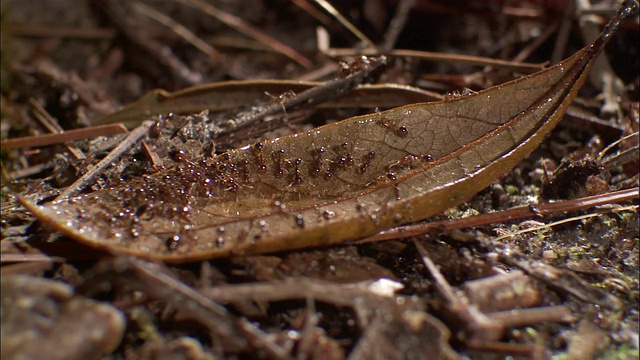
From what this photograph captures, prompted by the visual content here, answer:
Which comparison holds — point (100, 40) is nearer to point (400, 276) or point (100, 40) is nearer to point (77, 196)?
point (77, 196)

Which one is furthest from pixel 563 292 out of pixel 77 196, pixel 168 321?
pixel 77 196

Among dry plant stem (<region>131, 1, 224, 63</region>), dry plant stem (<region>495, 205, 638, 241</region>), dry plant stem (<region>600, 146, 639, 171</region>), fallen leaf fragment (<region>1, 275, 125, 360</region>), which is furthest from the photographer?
dry plant stem (<region>131, 1, 224, 63</region>)

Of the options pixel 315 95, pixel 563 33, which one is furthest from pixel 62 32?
pixel 563 33

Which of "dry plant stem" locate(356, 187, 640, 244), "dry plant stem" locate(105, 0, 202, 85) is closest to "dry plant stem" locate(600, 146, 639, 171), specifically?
"dry plant stem" locate(356, 187, 640, 244)

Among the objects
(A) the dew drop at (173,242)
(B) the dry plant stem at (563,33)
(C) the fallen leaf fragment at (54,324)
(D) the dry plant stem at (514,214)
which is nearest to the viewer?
(C) the fallen leaf fragment at (54,324)

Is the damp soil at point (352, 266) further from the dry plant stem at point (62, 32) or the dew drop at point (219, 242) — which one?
the dry plant stem at point (62, 32)

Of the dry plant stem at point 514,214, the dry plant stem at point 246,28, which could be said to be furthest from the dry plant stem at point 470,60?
the dry plant stem at point 514,214

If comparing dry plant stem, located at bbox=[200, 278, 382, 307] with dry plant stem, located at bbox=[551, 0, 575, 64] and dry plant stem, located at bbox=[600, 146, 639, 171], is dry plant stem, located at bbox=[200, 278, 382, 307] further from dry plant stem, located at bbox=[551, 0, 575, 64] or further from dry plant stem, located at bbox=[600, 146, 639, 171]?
dry plant stem, located at bbox=[551, 0, 575, 64]
